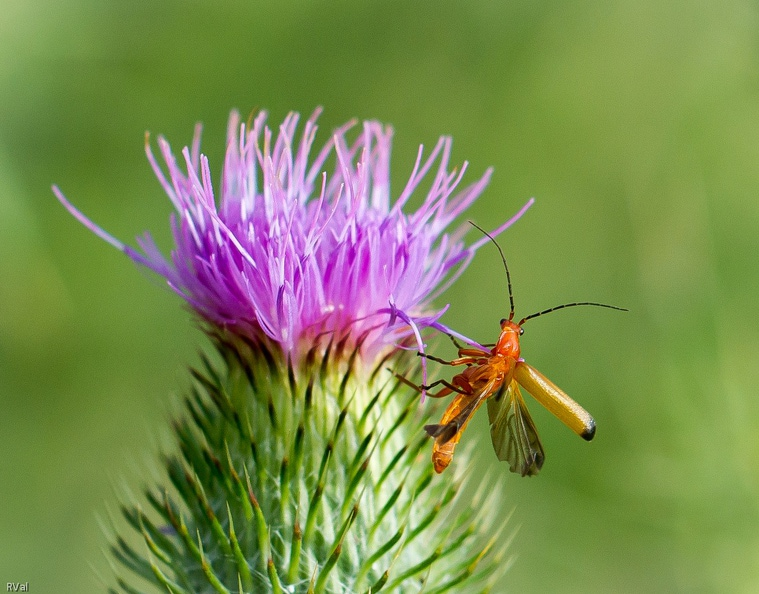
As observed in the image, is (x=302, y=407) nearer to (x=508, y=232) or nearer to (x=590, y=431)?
(x=590, y=431)

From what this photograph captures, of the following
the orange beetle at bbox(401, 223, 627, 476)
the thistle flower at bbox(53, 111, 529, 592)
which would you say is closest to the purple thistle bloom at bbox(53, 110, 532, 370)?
the thistle flower at bbox(53, 111, 529, 592)

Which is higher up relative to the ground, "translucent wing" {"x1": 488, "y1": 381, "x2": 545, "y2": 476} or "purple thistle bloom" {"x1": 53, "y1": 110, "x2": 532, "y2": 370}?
"purple thistle bloom" {"x1": 53, "y1": 110, "x2": 532, "y2": 370}

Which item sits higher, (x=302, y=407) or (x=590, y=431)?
(x=590, y=431)

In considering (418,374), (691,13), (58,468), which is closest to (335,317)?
(418,374)

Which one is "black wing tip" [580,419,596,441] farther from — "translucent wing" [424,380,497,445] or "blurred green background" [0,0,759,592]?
"blurred green background" [0,0,759,592]

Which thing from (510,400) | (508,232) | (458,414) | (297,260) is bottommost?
(458,414)

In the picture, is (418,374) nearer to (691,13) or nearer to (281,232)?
(281,232)

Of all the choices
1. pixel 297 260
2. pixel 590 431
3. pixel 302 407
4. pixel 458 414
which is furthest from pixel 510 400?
pixel 297 260
